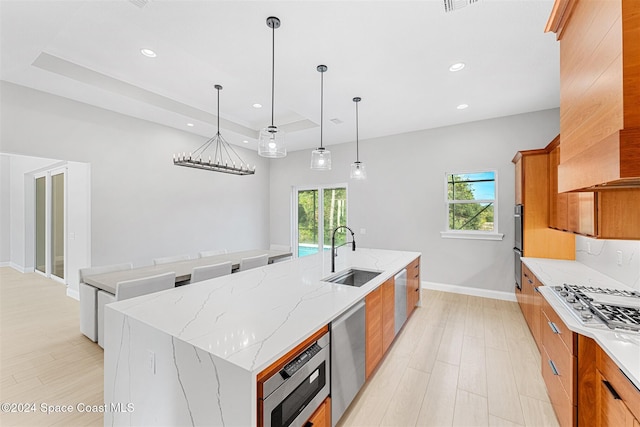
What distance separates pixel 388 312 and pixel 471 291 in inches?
108

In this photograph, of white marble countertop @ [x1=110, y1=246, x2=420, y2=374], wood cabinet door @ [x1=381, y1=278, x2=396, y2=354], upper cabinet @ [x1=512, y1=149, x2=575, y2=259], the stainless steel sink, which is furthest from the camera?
upper cabinet @ [x1=512, y1=149, x2=575, y2=259]

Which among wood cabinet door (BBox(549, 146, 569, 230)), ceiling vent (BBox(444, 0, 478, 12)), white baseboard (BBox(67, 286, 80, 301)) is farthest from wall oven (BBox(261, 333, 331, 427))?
white baseboard (BBox(67, 286, 80, 301))

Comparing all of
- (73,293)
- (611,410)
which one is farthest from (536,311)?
(73,293)

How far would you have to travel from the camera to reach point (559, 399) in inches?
65.7

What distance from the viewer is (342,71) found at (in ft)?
9.21

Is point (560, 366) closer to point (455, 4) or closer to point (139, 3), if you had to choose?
point (455, 4)

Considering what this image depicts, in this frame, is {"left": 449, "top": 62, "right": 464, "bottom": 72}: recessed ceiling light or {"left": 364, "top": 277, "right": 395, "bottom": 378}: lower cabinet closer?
{"left": 364, "top": 277, "right": 395, "bottom": 378}: lower cabinet

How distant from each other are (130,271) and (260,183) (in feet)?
12.8

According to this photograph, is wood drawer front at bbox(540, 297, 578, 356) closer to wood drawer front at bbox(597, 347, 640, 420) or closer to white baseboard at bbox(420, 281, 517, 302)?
wood drawer front at bbox(597, 347, 640, 420)

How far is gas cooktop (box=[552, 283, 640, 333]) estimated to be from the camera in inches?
→ 52.7

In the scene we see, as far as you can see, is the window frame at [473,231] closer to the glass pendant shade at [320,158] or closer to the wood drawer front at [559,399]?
the wood drawer front at [559,399]

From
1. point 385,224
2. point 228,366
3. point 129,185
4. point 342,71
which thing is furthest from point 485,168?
point 129,185

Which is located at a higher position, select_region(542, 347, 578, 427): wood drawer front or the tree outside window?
the tree outside window

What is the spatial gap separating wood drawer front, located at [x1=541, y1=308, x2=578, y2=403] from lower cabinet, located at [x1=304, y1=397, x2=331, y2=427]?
4.55 ft
